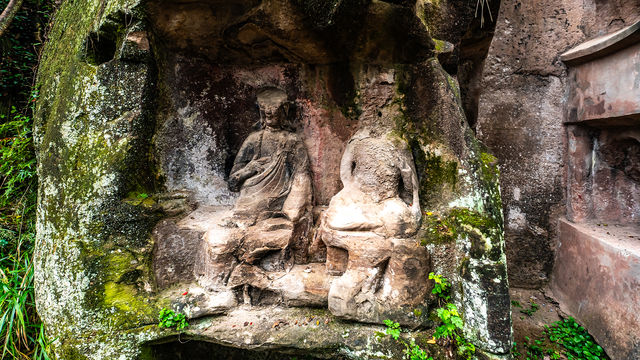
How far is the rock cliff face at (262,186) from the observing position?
2.38 metres

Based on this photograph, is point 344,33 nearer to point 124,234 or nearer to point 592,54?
point 124,234

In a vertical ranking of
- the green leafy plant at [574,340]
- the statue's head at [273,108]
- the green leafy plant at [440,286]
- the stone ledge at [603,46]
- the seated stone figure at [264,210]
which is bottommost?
the green leafy plant at [574,340]

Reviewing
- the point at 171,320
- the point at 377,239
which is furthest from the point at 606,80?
the point at 171,320

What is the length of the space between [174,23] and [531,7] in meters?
4.51

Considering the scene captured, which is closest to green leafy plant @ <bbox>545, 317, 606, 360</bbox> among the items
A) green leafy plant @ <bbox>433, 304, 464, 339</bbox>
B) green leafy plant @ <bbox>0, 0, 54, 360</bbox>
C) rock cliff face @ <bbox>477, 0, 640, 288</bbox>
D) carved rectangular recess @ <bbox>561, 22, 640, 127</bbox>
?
rock cliff face @ <bbox>477, 0, 640, 288</bbox>

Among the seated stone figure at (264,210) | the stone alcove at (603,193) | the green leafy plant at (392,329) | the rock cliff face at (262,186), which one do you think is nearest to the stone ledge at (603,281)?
the stone alcove at (603,193)

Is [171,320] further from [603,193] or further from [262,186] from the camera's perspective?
[603,193]

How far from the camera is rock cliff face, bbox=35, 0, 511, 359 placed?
2.38 m

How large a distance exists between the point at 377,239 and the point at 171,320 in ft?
5.66

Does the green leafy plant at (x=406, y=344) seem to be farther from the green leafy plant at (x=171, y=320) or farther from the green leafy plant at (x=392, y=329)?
the green leafy plant at (x=171, y=320)

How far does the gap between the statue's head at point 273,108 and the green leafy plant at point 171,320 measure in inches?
73.5

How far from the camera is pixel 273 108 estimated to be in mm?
3100

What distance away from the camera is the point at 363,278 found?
2395 mm

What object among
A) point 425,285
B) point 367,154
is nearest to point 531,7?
point 367,154
